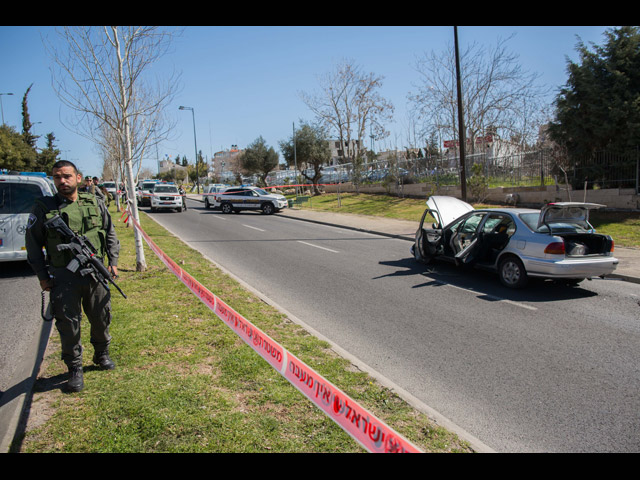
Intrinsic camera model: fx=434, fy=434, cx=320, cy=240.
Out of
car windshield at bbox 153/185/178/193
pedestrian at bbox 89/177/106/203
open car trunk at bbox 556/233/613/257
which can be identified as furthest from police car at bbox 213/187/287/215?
open car trunk at bbox 556/233/613/257

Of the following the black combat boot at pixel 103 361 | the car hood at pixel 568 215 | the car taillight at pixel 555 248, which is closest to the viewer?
the black combat boot at pixel 103 361

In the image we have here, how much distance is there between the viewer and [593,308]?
22.1 ft

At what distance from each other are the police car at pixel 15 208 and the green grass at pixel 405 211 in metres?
15.0

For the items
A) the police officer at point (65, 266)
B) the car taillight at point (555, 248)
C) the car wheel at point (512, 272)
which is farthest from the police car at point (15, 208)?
the car taillight at point (555, 248)

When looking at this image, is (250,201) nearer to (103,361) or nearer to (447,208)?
(447,208)

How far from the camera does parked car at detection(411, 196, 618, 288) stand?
7.38 m

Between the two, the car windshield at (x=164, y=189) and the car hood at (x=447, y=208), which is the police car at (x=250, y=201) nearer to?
the car windshield at (x=164, y=189)

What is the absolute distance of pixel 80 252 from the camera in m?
3.93

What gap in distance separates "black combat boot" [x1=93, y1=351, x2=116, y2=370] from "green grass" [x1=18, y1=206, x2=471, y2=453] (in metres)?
0.07

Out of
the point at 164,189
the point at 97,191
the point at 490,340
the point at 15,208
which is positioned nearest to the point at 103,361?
the point at 490,340

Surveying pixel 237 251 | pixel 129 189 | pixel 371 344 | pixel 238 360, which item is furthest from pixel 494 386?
pixel 237 251

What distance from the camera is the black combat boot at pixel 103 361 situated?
432 centimetres
